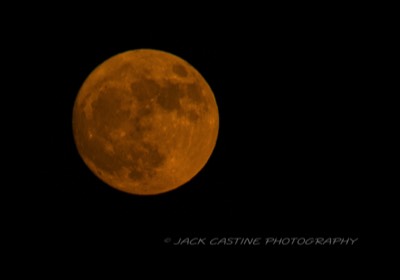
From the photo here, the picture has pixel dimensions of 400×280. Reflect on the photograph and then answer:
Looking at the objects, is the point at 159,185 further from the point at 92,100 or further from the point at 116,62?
the point at 116,62

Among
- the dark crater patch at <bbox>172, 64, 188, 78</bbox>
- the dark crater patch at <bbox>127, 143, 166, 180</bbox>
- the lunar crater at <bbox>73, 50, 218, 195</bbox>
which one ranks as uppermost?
the dark crater patch at <bbox>172, 64, 188, 78</bbox>

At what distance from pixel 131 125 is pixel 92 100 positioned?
0.78 meters

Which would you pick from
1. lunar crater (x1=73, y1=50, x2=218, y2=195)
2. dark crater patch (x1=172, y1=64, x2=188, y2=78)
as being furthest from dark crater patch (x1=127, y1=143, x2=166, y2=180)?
dark crater patch (x1=172, y1=64, x2=188, y2=78)

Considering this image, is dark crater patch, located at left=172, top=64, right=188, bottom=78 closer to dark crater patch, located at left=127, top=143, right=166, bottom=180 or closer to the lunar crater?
the lunar crater

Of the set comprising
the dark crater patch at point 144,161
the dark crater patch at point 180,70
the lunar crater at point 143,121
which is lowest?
the dark crater patch at point 144,161

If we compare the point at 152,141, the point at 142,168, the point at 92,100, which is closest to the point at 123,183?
the point at 142,168

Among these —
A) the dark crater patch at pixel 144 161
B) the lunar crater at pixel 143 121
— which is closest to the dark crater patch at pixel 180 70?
the lunar crater at pixel 143 121

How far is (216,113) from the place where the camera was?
223 inches

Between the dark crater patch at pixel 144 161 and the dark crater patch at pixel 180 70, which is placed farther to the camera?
the dark crater patch at pixel 180 70

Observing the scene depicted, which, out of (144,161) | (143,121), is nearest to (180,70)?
(143,121)

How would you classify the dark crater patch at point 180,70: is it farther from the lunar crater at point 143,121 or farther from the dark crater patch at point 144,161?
the dark crater patch at point 144,161

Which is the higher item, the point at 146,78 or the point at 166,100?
the point at 146,78

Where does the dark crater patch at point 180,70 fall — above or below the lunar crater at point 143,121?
above

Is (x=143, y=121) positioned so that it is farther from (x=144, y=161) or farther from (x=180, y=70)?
(x=180, y=70)
